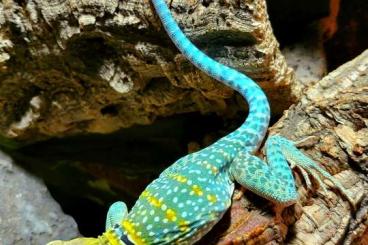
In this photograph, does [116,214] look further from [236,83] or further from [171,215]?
[236,83]

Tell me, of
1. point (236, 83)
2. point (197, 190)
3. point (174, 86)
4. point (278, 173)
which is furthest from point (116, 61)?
point (278, 173)

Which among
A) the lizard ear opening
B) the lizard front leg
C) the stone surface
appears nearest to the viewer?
the lizard front leg

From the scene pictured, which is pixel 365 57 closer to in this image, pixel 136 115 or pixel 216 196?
pixel 216 196

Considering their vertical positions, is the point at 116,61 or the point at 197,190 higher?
the point at 116,61

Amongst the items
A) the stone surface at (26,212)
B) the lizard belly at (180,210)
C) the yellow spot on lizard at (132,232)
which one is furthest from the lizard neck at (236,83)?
the stone surface at (26,212)

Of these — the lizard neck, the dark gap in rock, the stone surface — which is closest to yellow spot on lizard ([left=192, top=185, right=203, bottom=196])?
the lizard neck

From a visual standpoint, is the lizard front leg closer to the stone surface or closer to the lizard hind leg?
the lizard hind leg
